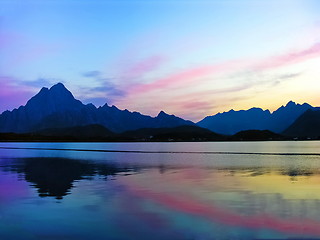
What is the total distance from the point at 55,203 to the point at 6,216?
4343 millimetres

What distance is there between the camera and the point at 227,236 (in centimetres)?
1650

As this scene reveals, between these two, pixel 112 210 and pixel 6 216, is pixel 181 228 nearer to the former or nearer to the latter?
pixel 112 210

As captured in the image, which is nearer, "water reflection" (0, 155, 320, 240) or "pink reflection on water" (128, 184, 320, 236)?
"water reflection" (0, 155, 320, 240)

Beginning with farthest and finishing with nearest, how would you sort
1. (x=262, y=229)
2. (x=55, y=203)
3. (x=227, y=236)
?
(x=55, y=203)
(x=262, y=229)
(x=227, y=236)

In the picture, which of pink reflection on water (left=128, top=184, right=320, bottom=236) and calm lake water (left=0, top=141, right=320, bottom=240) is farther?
pink reflection on water (left=128, top=184, right=320, bottom=236)

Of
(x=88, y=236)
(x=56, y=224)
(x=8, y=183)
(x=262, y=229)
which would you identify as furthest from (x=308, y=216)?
(x=8, y=183)

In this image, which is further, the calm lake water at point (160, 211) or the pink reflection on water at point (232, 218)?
the pink reflection on water at point (232, 218)

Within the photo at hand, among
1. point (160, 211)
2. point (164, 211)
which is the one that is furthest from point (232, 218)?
point (160, 211)

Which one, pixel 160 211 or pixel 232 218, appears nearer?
pixel 232 218

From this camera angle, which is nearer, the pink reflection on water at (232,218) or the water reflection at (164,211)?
the water reflection at (164,211)

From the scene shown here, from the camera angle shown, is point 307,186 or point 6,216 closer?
point 6,216

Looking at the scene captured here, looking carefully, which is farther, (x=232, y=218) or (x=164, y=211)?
(x=164, y=211)

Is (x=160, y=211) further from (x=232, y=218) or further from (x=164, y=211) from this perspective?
(x=232, y=218)

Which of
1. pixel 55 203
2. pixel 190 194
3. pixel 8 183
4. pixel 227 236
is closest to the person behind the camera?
pixel 227 236
